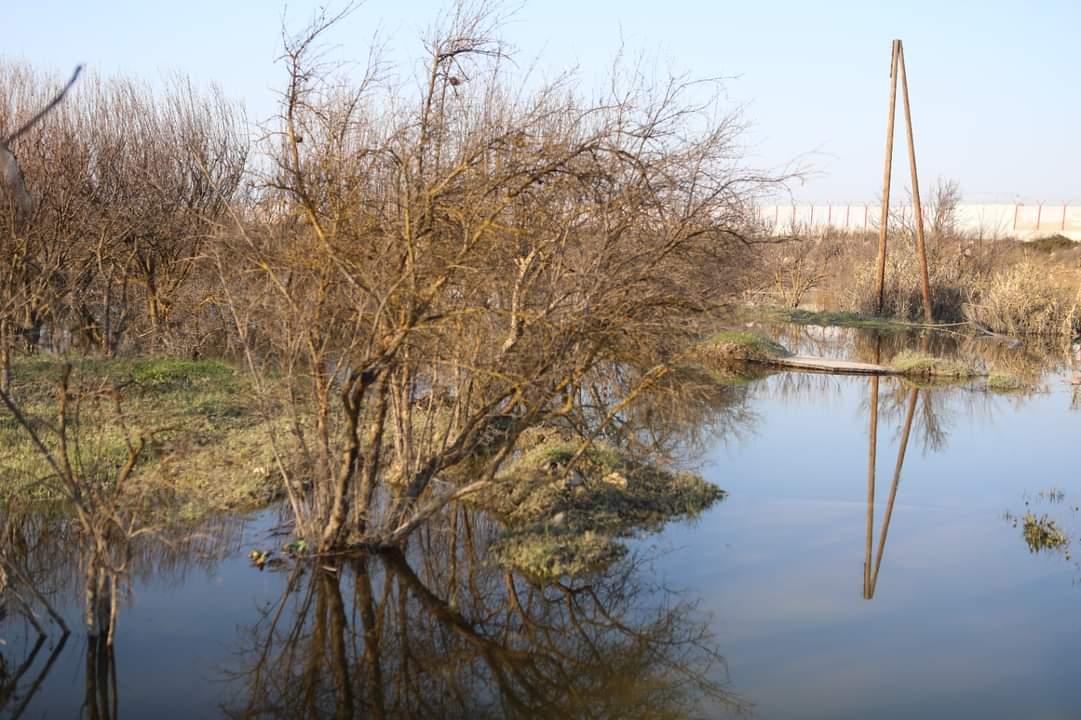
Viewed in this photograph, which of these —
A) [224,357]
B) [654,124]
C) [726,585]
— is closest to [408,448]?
[726,585]

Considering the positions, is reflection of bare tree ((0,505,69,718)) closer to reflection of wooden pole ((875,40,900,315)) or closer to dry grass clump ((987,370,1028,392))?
dry grass clump ((987,370,1028,392))

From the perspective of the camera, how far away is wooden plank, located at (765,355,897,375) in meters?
19.2

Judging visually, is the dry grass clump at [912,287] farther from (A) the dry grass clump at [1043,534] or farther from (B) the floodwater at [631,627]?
(A) the dry grass clump at [1043,534]

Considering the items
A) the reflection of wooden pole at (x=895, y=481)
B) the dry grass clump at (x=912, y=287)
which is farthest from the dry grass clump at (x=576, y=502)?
the dry grass clump at (x=912, y=287)

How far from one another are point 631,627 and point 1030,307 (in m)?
22.1

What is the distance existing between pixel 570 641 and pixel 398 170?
3.05 m

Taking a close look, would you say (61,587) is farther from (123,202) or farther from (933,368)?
(933,368)

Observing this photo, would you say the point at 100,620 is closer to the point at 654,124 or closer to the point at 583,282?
the point at 583,282

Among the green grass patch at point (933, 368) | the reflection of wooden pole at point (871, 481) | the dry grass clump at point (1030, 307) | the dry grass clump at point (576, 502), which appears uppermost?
the dry grass clump at point (1030, 307)

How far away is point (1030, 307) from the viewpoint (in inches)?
1025

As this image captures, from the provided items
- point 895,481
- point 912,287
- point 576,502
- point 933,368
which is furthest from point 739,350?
point 576,502

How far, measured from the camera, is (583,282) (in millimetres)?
7262

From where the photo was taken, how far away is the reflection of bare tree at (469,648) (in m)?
5.83

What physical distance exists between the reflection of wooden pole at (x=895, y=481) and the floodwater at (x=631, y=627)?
4 centimetres
